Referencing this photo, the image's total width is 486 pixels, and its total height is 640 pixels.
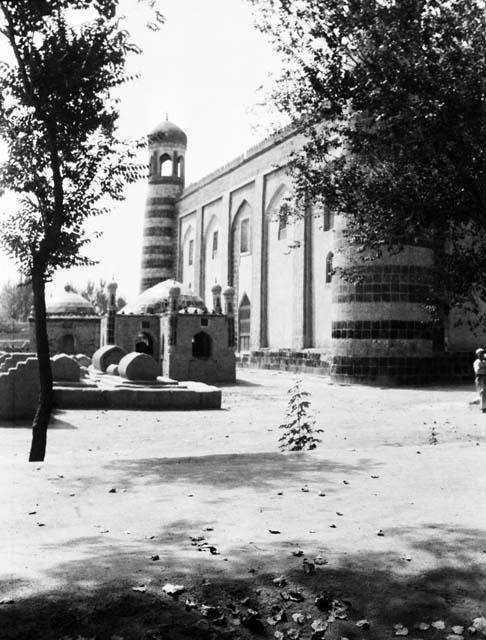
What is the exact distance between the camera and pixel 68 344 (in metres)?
31.9

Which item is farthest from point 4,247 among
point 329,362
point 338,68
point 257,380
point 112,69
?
point 329,362

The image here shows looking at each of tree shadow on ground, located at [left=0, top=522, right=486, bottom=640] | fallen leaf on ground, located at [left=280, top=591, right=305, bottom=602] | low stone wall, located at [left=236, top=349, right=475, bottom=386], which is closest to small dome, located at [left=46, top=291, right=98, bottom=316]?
low stone wall, located at [left=236, top=349, right=475, bottom=386]

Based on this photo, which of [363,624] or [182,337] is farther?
[182,337]

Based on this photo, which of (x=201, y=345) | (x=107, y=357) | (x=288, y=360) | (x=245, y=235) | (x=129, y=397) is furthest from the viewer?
(x=245, y=235)

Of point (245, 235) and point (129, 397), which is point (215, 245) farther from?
point (129, 397)

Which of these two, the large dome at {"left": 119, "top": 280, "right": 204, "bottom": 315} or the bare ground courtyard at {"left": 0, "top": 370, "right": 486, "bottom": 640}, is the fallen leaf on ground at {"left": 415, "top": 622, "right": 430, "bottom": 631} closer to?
the bare ground courtyard at {"left": 0, "top": 370, "right": 486, "bottom": 640}

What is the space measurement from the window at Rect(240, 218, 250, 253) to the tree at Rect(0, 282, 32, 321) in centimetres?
3119

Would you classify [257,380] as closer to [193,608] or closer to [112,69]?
[112,69]

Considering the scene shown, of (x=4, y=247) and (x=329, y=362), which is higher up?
(x=4, y=247)

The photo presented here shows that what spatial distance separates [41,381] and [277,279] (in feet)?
77.7

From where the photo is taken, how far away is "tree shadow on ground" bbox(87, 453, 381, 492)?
5848mm

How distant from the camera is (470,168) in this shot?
629cm

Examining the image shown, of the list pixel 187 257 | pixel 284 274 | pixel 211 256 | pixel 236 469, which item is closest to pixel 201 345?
pixel 284 274

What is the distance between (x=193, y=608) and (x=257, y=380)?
20623 millimetres
